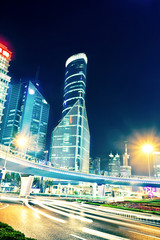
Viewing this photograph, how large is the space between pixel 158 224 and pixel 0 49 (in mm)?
126910

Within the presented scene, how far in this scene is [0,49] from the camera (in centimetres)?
11494

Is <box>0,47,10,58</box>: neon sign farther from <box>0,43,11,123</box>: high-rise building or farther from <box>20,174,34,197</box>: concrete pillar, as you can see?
<box>20,174,34,197</box>: concrete pillar

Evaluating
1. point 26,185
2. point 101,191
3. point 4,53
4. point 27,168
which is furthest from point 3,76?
point 101,191

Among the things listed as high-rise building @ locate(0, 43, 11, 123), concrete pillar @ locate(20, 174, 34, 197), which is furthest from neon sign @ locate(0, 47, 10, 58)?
concrete pillar @ locate(20, 174, 34, 197)

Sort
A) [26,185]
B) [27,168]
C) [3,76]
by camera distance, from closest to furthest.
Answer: [26,185], [27,168], [3,76]

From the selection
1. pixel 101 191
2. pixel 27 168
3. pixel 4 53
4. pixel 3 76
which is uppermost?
pixel 4 53

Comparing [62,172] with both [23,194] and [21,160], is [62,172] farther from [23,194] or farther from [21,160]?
[21,160]

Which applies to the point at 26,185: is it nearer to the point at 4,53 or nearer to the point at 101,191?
the point at 101,191

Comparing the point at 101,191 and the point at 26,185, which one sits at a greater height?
the point at 26,185

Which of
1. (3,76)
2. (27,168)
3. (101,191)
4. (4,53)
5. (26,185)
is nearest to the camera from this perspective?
(26,185)

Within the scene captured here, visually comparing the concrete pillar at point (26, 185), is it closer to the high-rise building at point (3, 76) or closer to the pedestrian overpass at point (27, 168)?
the pedestrian overpass at point (27, 168)

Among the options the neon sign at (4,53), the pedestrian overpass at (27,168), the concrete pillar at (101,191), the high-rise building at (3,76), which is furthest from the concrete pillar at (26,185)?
the neon sign at (4,53)

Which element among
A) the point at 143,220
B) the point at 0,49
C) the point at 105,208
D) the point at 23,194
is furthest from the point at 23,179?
the point at 0,49

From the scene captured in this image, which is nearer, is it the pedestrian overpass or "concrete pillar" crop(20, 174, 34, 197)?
the pedestrian overpass
